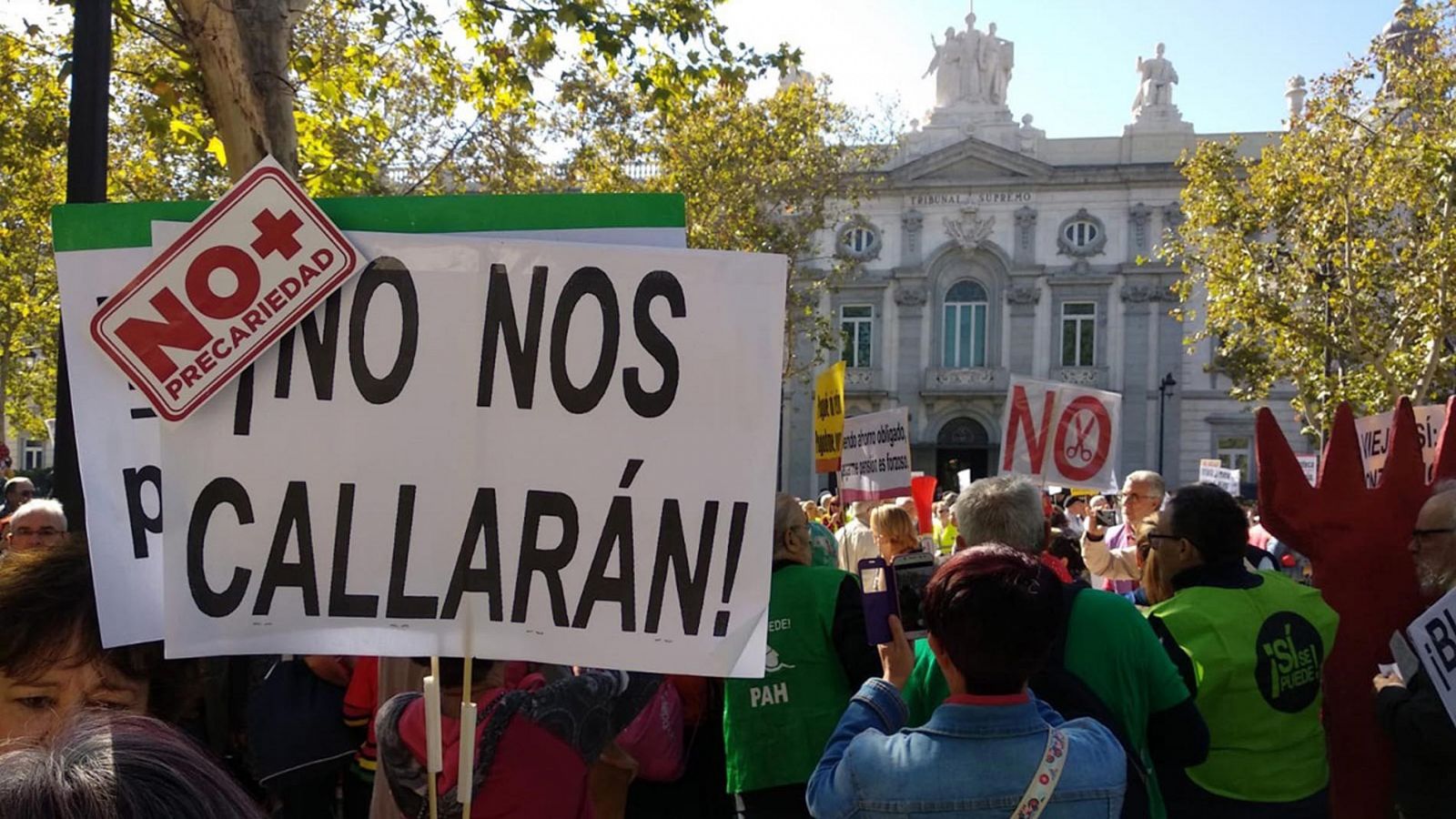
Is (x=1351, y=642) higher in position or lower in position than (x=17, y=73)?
lower

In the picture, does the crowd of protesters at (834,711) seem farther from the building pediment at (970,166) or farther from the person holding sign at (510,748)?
A: the building pediment at (970,166)

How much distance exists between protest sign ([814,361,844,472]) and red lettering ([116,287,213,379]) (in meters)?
8.16

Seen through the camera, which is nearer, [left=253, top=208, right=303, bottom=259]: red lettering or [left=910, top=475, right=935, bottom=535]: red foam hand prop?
[left=253, top=208, right=303, bottom=259]: red lettering

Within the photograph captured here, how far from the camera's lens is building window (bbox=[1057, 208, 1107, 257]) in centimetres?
4038

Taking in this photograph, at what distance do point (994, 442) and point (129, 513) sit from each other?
39.1m

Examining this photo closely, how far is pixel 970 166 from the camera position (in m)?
40.5

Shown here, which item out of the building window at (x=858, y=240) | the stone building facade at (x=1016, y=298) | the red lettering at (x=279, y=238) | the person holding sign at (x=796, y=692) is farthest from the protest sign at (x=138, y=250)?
the building window at (x=858, y=240)

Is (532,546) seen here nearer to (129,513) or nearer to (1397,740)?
(129,513)

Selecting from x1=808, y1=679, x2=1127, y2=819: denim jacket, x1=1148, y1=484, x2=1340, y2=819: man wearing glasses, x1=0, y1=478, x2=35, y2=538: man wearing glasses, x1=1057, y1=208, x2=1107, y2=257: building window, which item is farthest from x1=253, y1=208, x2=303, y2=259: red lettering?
x1=1057, y1=208, x2=1107, y2=257: building window

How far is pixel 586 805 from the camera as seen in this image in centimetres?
288

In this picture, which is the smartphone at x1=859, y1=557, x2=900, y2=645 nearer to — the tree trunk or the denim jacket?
the denim jacket

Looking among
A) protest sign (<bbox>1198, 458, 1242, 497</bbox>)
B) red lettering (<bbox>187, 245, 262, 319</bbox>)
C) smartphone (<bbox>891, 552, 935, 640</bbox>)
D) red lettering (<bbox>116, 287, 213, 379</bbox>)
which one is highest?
red lettering (<bbox>187, 245, 262, 319</bbox>)

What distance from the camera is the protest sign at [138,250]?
8.97ft

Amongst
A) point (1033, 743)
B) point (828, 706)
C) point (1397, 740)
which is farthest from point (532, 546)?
point (1397, 740)
